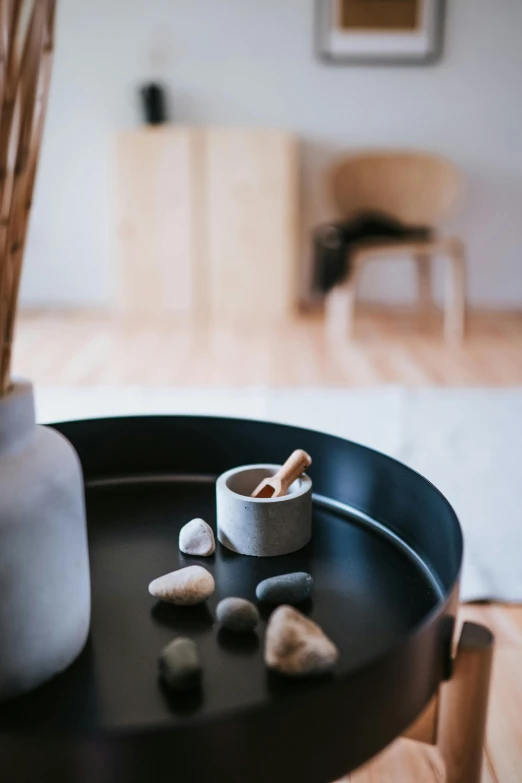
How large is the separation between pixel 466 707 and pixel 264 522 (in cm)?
23

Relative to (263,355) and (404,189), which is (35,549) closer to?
(263,355)

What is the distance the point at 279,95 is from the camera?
372cm

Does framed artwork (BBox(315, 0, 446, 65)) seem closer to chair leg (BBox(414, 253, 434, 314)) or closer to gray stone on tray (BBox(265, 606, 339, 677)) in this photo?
chair leg (BBox(414, 253, 434, 314))

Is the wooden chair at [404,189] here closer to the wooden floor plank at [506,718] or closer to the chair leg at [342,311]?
the chair leg at [342,311]

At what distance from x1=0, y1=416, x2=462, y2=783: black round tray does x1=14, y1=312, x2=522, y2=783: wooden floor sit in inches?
62.8

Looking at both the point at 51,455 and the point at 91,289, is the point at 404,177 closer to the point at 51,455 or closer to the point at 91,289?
the point at 91,289

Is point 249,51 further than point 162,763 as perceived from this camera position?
Yes

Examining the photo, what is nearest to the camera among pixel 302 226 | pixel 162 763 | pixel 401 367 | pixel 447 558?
pixel 162 763

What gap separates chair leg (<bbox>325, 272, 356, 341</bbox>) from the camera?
10.4 feet

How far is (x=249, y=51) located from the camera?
12.0ft

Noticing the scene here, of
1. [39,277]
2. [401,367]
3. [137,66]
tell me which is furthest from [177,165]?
[401,367]

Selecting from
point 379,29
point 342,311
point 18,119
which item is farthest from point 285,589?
point 379,29

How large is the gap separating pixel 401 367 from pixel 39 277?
2.16 metres

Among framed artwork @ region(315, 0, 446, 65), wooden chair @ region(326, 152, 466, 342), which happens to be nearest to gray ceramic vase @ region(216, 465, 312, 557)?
wooden chair @ region(326, 152, 466, 342)
